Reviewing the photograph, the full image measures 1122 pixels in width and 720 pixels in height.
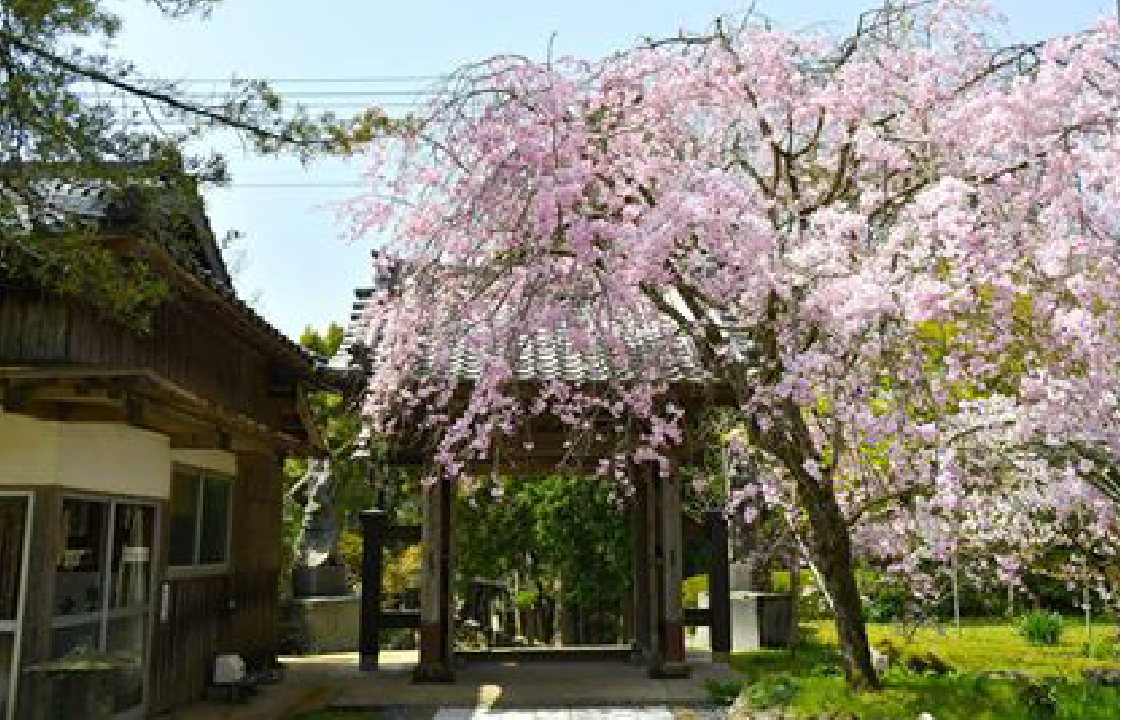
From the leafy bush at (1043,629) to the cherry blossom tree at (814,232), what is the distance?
6374 mm

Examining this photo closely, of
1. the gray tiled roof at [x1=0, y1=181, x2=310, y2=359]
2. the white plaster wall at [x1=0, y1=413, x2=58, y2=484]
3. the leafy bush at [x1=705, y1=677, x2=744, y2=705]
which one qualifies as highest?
the gray tiled roof at [x1=0, y1=181, x2=310, y2=359]

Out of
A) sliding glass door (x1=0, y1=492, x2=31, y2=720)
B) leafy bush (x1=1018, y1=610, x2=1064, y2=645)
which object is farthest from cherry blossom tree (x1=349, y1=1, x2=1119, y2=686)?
leafy bush (x1=1018, y1=610, x2=1064, y2=645)

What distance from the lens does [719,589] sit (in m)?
11.3

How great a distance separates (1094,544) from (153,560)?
28.0 feet

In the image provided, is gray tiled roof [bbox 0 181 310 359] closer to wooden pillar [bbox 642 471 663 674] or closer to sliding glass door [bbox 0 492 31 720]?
sliding glass door [bbox 0 492 31 720]

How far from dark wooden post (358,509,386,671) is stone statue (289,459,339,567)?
10.5 feet

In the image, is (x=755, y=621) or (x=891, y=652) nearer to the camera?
(x=891, y=652)

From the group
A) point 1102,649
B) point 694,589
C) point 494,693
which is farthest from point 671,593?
point 694,589

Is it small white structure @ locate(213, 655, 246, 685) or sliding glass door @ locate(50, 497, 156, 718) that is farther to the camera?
small white structure @ locate(213, 655, 246, 685)

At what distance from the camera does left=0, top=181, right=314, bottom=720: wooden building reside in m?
5.90

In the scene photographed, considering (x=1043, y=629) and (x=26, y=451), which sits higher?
(x=26, y=451)

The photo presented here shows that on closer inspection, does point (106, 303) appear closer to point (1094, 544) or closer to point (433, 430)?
point (433, 430)

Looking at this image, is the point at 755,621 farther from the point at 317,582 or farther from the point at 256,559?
the point at 256,559

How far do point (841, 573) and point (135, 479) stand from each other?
5275mm
